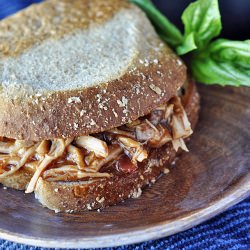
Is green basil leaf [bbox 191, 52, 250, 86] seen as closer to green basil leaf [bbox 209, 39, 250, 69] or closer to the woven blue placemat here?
green basil leaf [bbox 209, 39, 250, 69]

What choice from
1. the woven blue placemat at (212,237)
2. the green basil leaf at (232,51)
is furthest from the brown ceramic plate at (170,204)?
the green basil leaf at (232,51)

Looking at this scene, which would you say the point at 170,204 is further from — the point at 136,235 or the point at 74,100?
the point at 74,100

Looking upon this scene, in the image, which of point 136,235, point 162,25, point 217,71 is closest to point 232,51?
point 217,71

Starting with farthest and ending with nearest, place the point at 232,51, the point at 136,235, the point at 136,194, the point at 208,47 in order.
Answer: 1. the point at 208,47
2. the point at 232,51
3. the point at 136,194
4. the point at 136,235

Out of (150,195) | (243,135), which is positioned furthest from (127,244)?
(243,135)

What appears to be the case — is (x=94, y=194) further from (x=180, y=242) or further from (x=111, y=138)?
(x=180, y=242)

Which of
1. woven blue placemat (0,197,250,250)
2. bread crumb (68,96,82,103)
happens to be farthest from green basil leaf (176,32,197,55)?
woven blue placemat (0,197,250,250)
